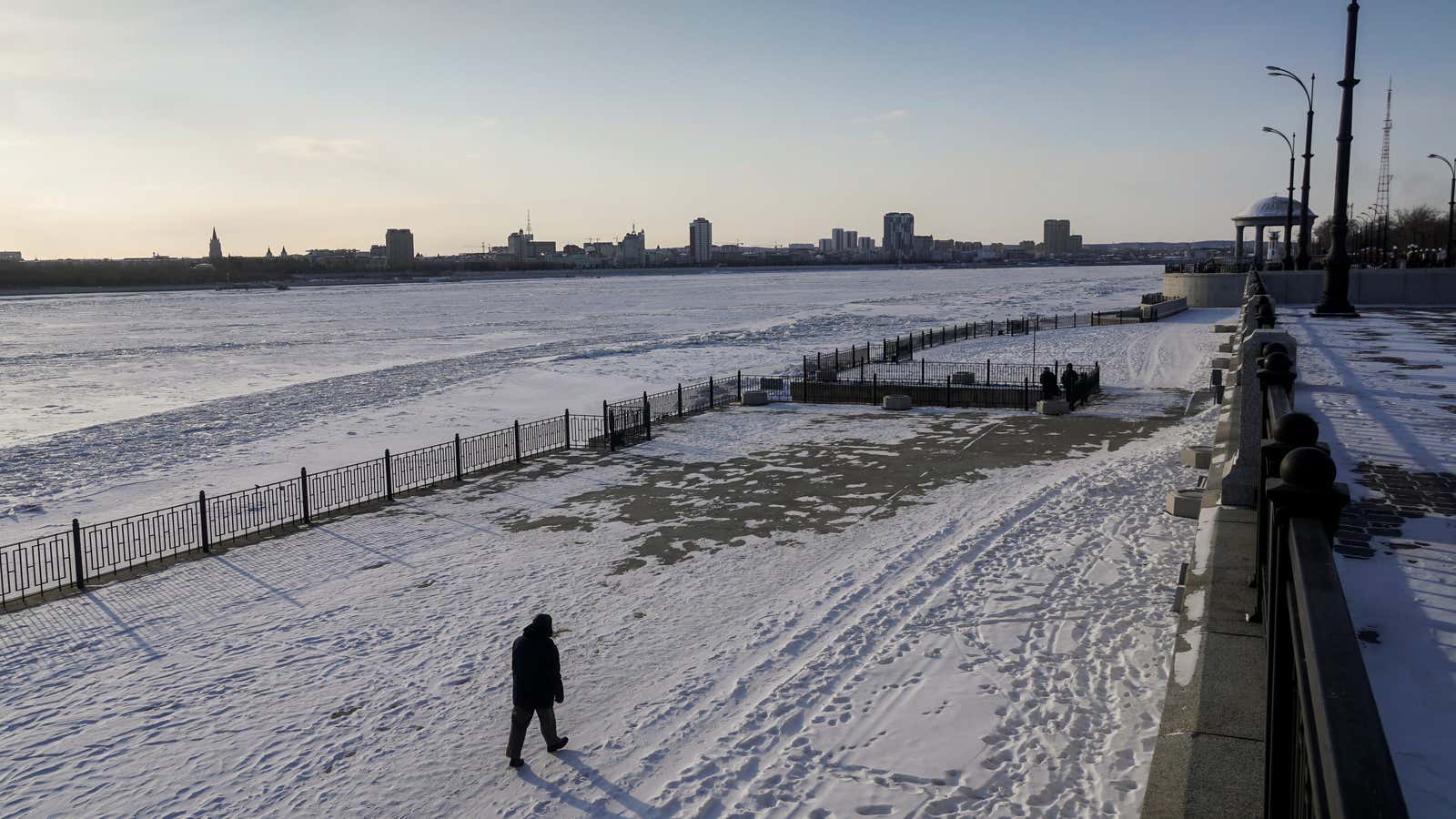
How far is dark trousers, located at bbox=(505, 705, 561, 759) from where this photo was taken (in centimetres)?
878

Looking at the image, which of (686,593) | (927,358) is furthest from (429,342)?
(686,593)

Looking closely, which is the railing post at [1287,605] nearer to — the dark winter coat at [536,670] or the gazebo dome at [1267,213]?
the dark winter coat at [536,670]

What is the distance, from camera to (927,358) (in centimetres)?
4431

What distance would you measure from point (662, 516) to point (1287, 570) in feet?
47.0

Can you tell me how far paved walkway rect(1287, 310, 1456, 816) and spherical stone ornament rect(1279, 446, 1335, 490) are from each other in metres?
1.70

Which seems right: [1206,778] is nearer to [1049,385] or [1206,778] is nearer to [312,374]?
[1049,385]

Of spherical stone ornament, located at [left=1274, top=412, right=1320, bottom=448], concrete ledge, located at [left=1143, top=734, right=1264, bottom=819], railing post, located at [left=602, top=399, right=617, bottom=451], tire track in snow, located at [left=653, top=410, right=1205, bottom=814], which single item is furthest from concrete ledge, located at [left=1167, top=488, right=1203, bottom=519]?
railing post, located at [left=602, top=399, right=617, bottom=451]

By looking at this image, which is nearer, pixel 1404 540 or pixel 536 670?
pixel 1404 540

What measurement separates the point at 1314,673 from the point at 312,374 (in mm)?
49421

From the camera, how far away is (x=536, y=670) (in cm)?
877

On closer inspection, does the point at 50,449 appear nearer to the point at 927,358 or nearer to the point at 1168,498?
the point at 1168,498

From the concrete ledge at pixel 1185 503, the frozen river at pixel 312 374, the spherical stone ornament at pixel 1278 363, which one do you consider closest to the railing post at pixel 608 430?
the frozen river at pixel 312 374

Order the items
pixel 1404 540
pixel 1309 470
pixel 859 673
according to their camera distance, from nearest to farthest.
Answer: pixel 1309 470 → pixel 1404 540 → pixel 859 673

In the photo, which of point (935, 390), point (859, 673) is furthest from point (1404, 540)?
point (935, 390)
